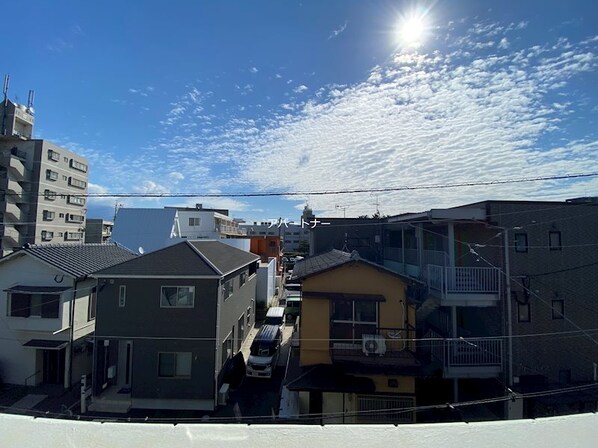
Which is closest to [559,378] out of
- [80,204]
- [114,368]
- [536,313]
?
[536,313]

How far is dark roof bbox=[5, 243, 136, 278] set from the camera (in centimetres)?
1068

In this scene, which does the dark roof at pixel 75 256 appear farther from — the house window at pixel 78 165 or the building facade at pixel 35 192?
the house window at pixel 78 165

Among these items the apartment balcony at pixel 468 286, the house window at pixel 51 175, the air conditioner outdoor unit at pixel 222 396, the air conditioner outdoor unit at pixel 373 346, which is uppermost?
the house window at pixel 51 175

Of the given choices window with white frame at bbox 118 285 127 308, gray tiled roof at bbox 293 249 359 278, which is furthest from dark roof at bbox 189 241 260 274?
window with white frame at bbox 118 285 127 308

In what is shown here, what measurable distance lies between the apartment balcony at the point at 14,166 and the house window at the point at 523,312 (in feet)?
109

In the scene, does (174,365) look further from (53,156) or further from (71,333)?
(53,156)

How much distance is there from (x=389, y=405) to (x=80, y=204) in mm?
34709

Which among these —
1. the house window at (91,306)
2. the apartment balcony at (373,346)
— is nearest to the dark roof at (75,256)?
the house window at (91,306)

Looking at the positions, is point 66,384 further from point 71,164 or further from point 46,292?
point 71,164

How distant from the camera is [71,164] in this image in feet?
100

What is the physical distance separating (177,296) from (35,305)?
5.12m

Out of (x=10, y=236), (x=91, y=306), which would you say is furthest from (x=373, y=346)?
(x=10, y=236)

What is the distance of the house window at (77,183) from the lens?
30672mm

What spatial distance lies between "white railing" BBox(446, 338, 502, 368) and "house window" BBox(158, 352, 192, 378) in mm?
7078
